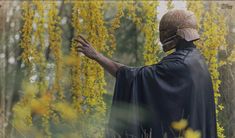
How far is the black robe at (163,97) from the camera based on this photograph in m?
4.74

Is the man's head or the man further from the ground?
the man's head

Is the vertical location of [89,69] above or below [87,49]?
below

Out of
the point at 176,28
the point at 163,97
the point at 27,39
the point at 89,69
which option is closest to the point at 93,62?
the point at 89,69

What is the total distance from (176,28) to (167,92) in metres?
0.51

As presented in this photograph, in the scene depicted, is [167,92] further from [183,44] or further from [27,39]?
[27,39]

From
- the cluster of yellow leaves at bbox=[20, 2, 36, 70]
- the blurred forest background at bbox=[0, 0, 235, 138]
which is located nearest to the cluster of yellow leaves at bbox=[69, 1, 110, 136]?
the blurred forest background at bbox=[0, 0, 235, 138]

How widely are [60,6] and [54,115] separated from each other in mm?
4764

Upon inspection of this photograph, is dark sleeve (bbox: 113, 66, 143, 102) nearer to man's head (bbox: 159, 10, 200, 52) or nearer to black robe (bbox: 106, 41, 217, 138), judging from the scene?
black robe (bbox: 106, 41, 217, 138)

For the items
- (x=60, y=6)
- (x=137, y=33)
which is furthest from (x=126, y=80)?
(x=60, y=6)

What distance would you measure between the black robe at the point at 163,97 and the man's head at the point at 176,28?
0.07 m

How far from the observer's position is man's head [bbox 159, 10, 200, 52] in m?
4.90

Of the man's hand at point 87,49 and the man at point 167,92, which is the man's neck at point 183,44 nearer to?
the man at point 167,92

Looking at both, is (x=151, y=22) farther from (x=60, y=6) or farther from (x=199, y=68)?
(x=60, y=6)

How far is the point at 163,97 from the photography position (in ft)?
15.6
